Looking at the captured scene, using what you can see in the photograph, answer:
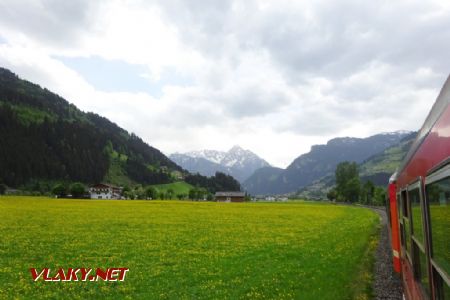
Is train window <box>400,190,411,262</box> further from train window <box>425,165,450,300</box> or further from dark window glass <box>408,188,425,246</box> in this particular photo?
train window <box>425,165,450,300</box>

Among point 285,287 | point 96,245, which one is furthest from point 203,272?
point 96,245

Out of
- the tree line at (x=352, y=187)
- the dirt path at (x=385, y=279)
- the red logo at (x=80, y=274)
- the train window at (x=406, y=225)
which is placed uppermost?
the tree line at (x=352, y=187)

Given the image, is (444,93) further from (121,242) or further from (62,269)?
(121,242)

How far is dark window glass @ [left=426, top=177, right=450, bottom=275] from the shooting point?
4.36 m

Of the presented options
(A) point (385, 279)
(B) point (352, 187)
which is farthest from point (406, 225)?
(B) point (352, 187)

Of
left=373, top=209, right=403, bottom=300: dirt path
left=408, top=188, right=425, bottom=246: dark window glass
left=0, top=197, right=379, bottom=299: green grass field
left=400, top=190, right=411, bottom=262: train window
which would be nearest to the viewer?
left=408, top=188, right=425, bottom=246: dark window glass

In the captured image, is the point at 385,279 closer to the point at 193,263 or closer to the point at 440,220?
the point at 193,263

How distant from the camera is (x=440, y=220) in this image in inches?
190

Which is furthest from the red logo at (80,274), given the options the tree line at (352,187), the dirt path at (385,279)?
the tree line at (352,187)

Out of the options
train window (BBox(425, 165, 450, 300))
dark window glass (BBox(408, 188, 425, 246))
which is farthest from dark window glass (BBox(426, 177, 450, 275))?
dark window glass (BBox(408, 188, 425, 246))

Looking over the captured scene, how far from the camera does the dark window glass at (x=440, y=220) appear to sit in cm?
436

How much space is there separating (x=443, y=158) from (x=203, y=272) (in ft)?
56.5

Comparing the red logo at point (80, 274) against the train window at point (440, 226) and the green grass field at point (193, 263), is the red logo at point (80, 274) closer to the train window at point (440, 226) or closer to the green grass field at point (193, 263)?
the green grass field at point (193, 263)

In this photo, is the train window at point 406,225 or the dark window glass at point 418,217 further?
the train window at point 406,225
